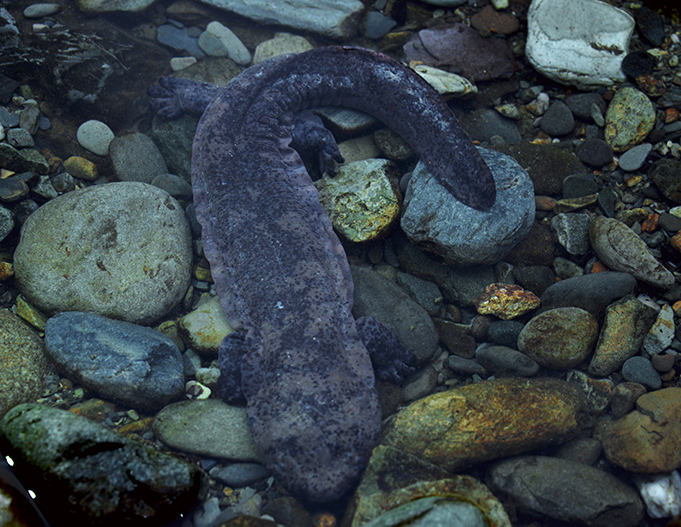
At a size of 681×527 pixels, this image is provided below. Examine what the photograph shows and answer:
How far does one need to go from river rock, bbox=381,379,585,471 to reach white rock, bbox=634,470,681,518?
17.5 inches

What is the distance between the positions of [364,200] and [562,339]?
73.1 inches

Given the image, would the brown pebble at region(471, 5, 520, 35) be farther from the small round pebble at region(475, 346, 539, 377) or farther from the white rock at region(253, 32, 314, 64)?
the small round pebble at region(475, 346, 539, 377)

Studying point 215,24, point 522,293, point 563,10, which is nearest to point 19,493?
point 522,293

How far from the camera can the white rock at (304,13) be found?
4.93m

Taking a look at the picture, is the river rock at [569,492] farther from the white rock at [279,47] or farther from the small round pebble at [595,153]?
the white rock at [279,47]

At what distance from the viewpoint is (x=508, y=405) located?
9.08 ft

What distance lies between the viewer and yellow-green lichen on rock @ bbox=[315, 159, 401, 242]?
12.0 feet

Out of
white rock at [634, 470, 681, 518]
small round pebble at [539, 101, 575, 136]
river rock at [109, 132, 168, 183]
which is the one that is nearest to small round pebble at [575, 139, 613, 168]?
small round pebble at [539, 101, 575, 136]

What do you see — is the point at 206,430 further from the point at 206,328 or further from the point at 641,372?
the point at 641,372

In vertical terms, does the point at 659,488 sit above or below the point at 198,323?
above

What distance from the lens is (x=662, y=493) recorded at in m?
2.44

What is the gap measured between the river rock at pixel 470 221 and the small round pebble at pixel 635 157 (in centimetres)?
120

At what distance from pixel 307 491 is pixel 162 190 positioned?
9.01ft

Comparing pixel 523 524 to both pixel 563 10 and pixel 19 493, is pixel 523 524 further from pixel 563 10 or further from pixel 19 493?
pixel 563 10
